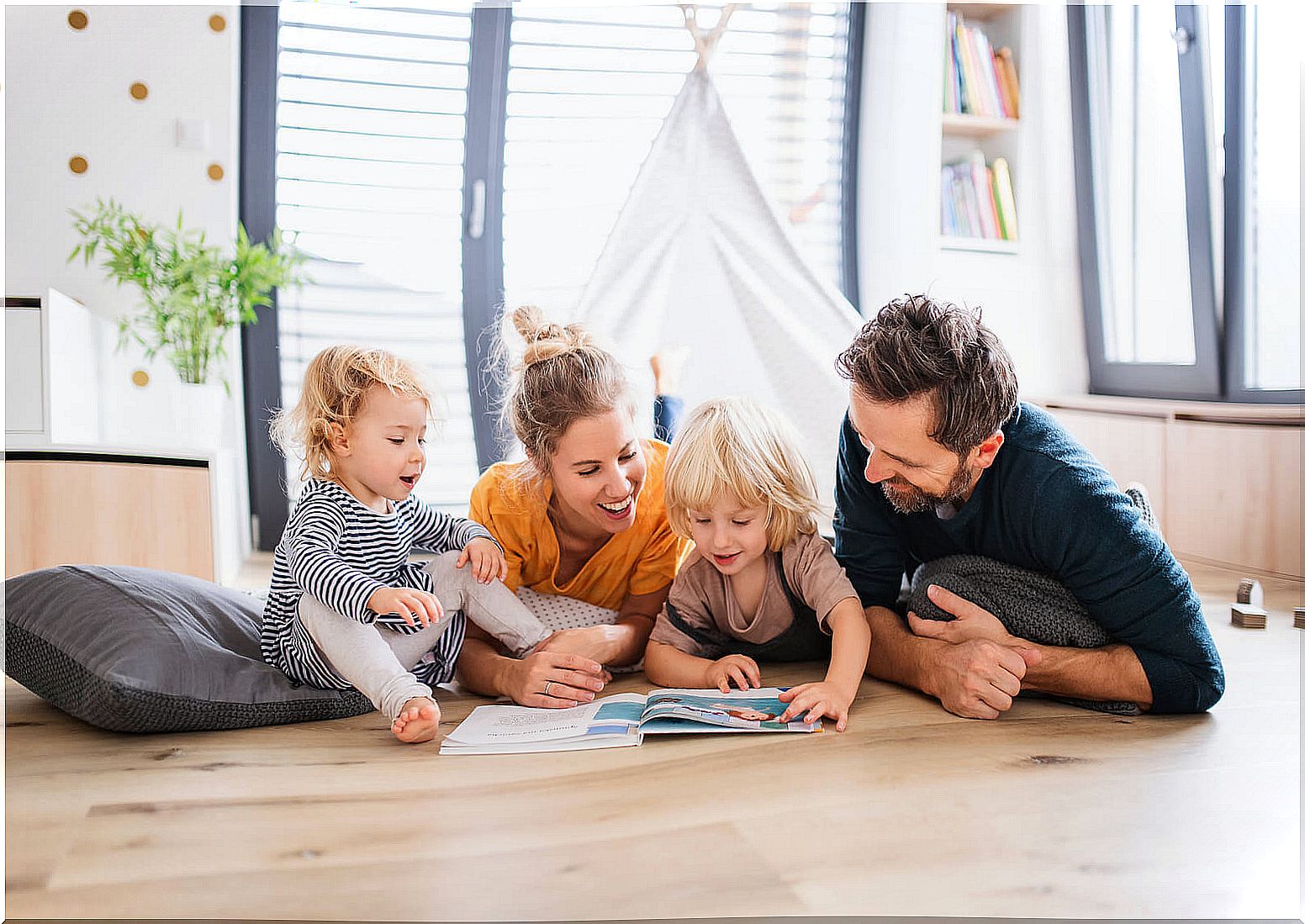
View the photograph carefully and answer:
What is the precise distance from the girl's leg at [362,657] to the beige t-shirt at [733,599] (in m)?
0.40

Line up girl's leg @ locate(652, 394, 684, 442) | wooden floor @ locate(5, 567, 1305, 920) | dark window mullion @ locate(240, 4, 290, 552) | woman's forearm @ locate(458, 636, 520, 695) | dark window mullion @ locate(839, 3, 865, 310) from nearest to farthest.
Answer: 1. wooden floor @ locate(5, 567, 1305, 920)
2. woman's forearm @ locate(458, 636, 520, 695)
3. girl's leg @ locate(652, 394, 684, 442)
4. dark window mullion @ locate(240, 4, 290, 552)
5. dark window mullion @ locate(839, 3, 865, 310)

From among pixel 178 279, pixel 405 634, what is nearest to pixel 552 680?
pixel 405 634

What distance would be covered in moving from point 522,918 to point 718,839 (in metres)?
0.21

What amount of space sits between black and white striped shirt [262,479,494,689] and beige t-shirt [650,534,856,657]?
0.99ft

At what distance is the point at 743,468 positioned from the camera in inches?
53.2

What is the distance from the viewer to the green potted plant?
8.35ft

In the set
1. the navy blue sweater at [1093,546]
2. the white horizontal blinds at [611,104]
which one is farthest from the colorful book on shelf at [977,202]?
the navy blue sweater at [1093,546]

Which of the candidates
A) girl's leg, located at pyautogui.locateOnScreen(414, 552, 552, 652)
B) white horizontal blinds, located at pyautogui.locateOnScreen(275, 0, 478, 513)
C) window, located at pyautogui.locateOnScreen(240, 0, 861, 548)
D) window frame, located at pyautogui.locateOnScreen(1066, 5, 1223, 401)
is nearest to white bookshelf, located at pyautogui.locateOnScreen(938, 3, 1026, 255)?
window frame, located at pyautogui.locateOnScreen(1066, 5, 1223, 401)

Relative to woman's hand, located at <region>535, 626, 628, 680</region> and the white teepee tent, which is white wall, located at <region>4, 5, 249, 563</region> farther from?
woman's hand, located at <region>535, 626, 628, 680</region>

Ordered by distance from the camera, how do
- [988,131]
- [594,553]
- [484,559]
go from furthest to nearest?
1. [988,131]
2. [594,553]
3. [484,559]

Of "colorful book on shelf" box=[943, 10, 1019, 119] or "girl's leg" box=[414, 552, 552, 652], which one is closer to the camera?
"girl's leg" box=[414, 552, 552, 652]

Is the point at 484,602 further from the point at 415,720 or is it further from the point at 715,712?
the point at 715,712

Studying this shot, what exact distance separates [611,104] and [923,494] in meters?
2.24

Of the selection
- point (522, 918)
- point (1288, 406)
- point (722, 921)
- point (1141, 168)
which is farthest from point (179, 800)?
point (1141, 168)
